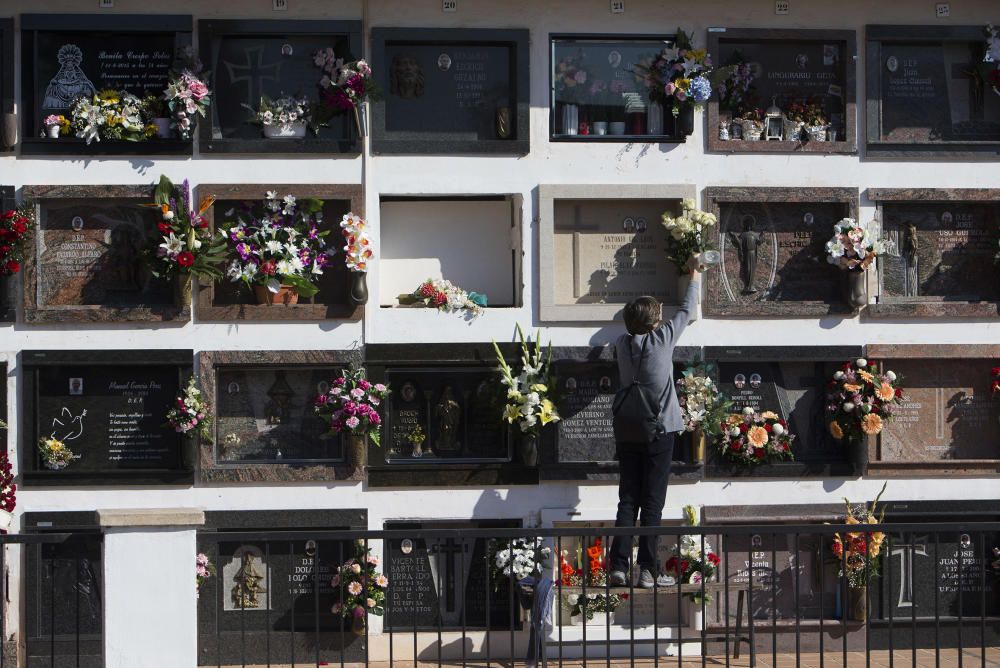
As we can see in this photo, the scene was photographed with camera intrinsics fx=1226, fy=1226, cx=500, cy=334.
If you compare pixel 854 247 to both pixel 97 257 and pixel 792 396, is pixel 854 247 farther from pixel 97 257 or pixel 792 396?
pixel 97 257

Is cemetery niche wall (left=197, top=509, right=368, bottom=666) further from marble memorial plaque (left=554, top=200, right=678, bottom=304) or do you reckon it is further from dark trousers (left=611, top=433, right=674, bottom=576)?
marble memorial plaque (left=554, top=200, right=678, bottom=304)

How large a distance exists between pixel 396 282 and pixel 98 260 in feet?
6.55

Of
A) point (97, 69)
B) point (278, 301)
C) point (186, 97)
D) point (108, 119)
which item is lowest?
point (278, 301)

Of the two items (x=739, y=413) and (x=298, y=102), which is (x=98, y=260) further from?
(x=739, y=413)

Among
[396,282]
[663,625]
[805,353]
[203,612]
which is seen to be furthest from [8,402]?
[805,353]

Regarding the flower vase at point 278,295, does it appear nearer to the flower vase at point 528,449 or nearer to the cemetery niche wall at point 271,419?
the cemetery niche wall at point 271,419

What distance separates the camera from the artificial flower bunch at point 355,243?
7996mm

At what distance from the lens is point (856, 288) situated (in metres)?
8.30

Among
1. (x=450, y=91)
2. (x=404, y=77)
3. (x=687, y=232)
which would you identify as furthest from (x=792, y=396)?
(x=404, y=77)

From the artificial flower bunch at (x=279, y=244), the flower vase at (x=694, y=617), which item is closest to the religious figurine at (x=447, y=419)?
the artificial flower bunch at (x=279, y=244)

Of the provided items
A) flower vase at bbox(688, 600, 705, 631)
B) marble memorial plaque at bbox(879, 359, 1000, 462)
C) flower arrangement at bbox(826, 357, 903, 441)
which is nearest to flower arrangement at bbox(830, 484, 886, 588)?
flower arrangement at bbox(826, 357, 903, 441)

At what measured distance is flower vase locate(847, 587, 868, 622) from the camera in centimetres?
818

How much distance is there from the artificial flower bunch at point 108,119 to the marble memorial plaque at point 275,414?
5.47 feet

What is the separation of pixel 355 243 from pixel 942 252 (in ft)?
13.4
